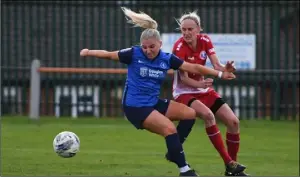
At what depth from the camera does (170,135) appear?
11.3m

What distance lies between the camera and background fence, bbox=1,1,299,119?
74.9 ft

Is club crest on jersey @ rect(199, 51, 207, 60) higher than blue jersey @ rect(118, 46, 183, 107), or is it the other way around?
club crest on jersey @ rect(199, 51, 207, 60)

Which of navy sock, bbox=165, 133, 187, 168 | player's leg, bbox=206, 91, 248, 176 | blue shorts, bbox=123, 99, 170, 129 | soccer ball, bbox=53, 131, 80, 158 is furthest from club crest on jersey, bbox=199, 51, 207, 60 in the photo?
soccer ball, bbox=53, 131, 80, 158

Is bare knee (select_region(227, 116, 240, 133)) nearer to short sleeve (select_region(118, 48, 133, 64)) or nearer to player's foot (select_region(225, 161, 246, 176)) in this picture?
player's foot (select_region(225, 161, 246, 176))

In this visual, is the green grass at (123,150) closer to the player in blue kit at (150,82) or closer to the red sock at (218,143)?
the red sock at (218,143)

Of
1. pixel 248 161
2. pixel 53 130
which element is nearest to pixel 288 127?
pixel 53 130

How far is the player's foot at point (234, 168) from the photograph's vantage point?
11930 mm

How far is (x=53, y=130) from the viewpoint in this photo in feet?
62.6

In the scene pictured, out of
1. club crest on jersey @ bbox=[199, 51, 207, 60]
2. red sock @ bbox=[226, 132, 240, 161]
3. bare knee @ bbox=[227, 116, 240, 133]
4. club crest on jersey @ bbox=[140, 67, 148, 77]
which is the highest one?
club crest on jersey @ bbox=[199, 51, 207, 60]

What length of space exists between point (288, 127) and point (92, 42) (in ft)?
17.8

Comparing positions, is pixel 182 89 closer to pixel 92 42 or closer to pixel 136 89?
pixel 136 89

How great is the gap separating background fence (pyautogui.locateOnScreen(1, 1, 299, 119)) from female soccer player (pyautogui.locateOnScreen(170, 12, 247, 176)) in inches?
402

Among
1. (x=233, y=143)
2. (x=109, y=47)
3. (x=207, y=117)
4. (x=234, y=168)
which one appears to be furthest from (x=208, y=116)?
(x=109, y=47)

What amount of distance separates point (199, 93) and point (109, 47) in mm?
10747
